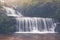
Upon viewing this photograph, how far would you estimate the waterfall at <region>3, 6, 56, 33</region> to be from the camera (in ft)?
8.53

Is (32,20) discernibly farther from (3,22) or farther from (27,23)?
(3,22)

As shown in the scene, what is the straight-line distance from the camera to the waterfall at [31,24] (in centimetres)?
260

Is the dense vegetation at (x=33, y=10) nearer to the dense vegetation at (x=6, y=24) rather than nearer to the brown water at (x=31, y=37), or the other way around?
the dense vegetation at (x=6, y=24)

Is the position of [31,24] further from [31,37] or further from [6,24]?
[6,24]

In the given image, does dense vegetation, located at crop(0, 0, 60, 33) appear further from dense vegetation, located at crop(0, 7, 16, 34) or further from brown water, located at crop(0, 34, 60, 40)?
brown water, located at crop(0, 34, 60, 40)

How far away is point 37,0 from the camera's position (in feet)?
8.68

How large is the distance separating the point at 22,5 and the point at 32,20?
265 mm

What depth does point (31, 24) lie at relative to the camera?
2.61 metres

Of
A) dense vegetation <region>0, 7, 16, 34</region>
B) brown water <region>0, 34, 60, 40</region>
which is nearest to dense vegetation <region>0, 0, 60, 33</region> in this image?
dense vegetation <region>0, 7, 16, 34</region>

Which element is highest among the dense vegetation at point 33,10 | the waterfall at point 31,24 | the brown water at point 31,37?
the dense vegetation at point 33,10

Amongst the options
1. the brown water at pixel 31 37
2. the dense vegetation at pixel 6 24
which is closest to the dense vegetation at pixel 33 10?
the dense vegetation at pixel 6 24

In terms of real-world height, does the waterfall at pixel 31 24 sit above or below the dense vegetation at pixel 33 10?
below

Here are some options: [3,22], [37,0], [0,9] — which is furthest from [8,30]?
[37,0]

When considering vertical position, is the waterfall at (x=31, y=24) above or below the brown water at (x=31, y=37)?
above
